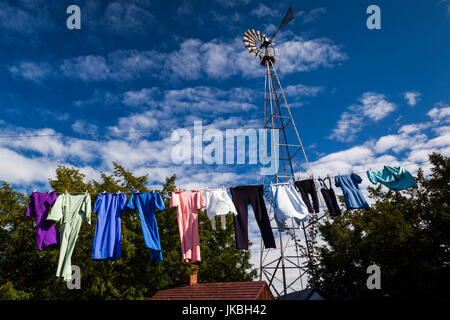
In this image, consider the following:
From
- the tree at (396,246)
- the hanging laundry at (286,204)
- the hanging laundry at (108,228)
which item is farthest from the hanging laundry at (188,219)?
the tree at (396,246)

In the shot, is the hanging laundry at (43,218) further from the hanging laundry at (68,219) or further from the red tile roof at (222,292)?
the red tile roof at (222,292)

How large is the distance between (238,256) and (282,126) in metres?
17.0

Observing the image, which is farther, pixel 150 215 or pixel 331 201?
pixel 331 201

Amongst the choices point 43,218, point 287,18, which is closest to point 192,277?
point 43,218

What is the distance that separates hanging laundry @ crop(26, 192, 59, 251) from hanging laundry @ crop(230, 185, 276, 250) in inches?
213

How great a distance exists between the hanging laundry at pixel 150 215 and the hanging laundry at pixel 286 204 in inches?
141

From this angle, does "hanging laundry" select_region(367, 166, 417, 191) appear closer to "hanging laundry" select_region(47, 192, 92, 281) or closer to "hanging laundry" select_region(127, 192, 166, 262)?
"hanging laundry" select_region(127, 192, 166, 262)

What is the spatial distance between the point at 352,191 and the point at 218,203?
4.65 m

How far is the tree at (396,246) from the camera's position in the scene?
50.5 ft

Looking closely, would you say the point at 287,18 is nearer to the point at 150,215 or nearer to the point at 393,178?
the point at 393,178

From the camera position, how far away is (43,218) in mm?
8367

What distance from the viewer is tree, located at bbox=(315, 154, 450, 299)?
1541 centimetres

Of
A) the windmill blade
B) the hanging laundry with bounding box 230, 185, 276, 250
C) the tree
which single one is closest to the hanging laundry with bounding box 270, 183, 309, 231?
the hanging laundry with bounding box 230, 185, 276, 250
